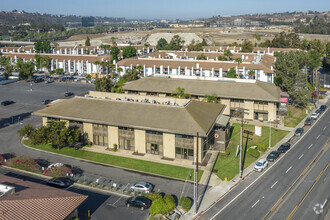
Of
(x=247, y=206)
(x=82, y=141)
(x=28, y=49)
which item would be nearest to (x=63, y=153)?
(x=82, y=141)

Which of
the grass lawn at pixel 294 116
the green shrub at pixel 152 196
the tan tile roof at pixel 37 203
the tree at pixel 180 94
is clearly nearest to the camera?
the tan tile roof at pixel 37 203

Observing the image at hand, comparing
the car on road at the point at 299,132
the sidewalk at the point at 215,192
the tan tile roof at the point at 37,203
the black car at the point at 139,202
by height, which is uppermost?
the tan tile roof at the point at 37,203

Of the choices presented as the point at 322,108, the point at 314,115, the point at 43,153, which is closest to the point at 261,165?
the point at 314,115

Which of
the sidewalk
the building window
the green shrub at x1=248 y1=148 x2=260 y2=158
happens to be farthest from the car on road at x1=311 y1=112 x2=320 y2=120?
the building window

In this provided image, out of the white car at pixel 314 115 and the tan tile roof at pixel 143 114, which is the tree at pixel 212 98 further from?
the white car at pixel 314 115

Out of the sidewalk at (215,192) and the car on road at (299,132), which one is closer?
the sidewalk at (215,192)

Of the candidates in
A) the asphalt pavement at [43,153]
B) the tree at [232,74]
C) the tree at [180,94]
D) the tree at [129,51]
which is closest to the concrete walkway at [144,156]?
the asphalt pavement at [43,153]
